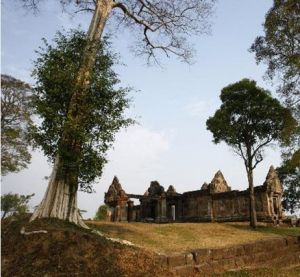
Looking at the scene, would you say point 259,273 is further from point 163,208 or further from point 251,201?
point 163,208

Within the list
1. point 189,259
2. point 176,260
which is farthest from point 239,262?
point 176,260

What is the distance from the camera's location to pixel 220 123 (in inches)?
971

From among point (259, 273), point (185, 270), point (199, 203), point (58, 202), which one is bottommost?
point (259, 273)

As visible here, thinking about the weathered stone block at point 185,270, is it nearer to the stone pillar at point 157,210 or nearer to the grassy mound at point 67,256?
the grassy mound at point 67,256

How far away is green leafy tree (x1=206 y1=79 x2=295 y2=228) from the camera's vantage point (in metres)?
23.9

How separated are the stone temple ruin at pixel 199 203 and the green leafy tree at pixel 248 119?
3.95 metres

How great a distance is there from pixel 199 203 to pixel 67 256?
21144mm

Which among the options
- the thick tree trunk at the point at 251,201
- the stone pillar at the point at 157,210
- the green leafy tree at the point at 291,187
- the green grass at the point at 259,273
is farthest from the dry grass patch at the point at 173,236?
the green leafy tree at the point at 291,187

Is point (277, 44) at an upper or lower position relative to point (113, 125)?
upper

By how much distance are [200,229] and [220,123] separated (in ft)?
33.1

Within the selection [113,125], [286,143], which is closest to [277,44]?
[286,143]

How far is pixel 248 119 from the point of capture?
2442cm

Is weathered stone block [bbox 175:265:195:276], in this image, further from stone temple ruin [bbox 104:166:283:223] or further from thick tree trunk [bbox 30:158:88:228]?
stone temple ruin [bbox 104:166:283:223]

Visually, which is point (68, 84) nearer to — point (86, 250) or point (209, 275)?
point (86, 250)
